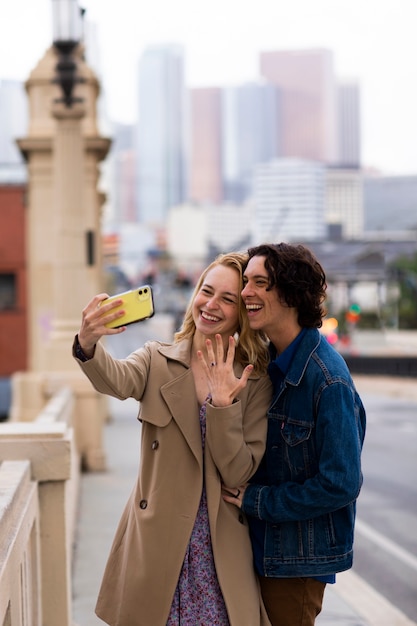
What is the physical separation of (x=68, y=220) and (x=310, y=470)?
10.1 m

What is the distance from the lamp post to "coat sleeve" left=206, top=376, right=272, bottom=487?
9.65m

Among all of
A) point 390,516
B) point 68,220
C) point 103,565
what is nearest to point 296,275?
point 103,565

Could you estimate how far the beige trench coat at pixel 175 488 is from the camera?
127 inches

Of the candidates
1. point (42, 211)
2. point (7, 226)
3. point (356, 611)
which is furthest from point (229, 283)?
point (7, 226)

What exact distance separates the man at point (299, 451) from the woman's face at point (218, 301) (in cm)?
7

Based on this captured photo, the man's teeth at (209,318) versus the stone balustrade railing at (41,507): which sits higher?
the man's teeth at (209,318)

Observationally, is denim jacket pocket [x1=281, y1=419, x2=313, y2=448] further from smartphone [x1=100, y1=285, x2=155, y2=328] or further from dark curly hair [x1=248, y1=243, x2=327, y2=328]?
smartphone [x1=100, y1=285, x2=155, y2=328]

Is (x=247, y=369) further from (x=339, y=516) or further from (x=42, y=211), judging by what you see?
(x=42, y=211)

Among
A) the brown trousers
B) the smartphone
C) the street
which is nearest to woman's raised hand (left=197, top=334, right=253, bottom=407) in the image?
the smartphone

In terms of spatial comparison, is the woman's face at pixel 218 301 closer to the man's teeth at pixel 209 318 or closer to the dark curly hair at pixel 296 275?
the man's teeth at pixel 209 318

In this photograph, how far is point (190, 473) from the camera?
10.8ft

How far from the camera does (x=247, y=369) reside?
3199 mm

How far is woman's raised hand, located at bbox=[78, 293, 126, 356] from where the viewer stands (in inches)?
126

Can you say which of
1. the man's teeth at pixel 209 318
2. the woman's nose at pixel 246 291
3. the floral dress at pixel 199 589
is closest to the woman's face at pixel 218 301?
the man's teeth at pixel 209 318
